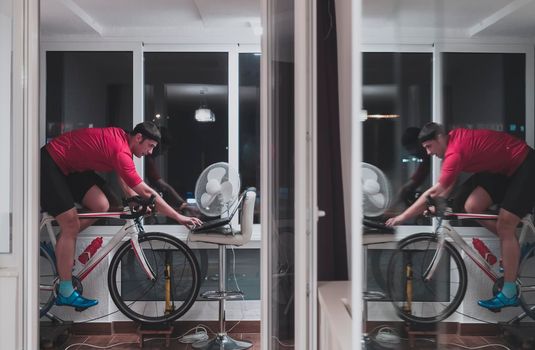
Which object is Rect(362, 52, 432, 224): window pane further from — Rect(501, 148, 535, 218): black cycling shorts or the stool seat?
the stool seat

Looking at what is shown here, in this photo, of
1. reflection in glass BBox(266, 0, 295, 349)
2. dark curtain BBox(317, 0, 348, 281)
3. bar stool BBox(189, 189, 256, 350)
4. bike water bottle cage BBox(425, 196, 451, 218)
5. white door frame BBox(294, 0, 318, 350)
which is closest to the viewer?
bike water bottle cage BBox(425, 196, 451, 218)

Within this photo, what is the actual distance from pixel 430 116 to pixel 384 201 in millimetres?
592

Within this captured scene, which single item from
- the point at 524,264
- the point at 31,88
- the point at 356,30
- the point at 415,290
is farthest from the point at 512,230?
the point at 31,88

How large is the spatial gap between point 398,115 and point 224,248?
3.19 m

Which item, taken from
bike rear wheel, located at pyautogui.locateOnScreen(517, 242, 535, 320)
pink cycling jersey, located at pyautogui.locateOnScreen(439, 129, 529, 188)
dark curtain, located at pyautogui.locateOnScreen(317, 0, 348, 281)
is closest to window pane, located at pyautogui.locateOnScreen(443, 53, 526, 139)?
pink cycling jersey, located at pyautogui.locateOnScreen(439, 129, 529, 188)

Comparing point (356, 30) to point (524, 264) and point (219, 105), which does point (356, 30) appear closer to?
point (524, 264)

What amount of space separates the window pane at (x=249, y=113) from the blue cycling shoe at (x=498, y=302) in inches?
152

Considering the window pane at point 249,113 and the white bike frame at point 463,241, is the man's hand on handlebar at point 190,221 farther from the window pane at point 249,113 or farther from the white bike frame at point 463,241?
the white bike frame at point 463,241

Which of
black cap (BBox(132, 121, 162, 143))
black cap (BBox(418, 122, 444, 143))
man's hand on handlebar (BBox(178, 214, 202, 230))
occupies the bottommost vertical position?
man's hand on handlebar (BBox(178, 214, 202, 230))

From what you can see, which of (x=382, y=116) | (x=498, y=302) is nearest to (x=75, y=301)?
(x=382, y=116)

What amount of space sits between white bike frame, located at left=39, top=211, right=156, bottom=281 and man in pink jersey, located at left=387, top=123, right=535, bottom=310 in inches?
156

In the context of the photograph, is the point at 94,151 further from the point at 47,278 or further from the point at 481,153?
the point at 481,153

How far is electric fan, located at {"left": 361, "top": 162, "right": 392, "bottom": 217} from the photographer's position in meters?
1.26

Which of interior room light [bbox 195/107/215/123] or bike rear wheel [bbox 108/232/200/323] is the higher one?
interior room light [bbox 195/107/215/123]
